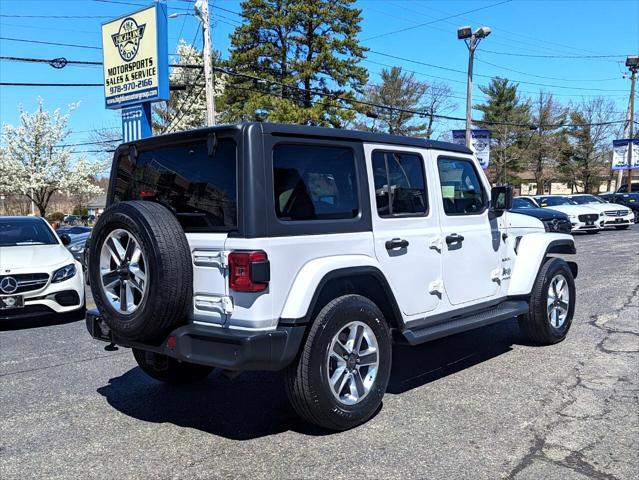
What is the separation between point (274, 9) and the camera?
3531cm

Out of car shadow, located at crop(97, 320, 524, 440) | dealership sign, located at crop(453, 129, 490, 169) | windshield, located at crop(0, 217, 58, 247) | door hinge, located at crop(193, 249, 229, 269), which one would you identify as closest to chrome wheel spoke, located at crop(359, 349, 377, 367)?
car shadow, located at crop(97, 320, 524, 440)

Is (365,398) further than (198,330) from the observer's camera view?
Yes

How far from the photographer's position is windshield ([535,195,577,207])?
2352 centimetres

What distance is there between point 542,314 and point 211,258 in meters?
3.67

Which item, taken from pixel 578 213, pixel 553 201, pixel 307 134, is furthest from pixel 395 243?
pixel 553 201

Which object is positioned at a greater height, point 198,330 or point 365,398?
point 198,330

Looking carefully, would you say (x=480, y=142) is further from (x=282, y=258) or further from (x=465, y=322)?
(x=282, y=258)

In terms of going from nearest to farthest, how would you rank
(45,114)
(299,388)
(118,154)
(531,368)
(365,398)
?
(299,388) < (365,398) < (118,154) < (531,368) < (45,114)

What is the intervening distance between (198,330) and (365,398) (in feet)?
4.04

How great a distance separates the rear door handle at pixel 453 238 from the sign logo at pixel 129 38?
13834 mm

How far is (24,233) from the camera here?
8734 mm

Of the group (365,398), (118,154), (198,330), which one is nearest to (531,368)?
(365,398)

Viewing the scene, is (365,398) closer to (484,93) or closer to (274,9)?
(274,9)

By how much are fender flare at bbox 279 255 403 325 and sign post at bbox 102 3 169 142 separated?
13.0 m
